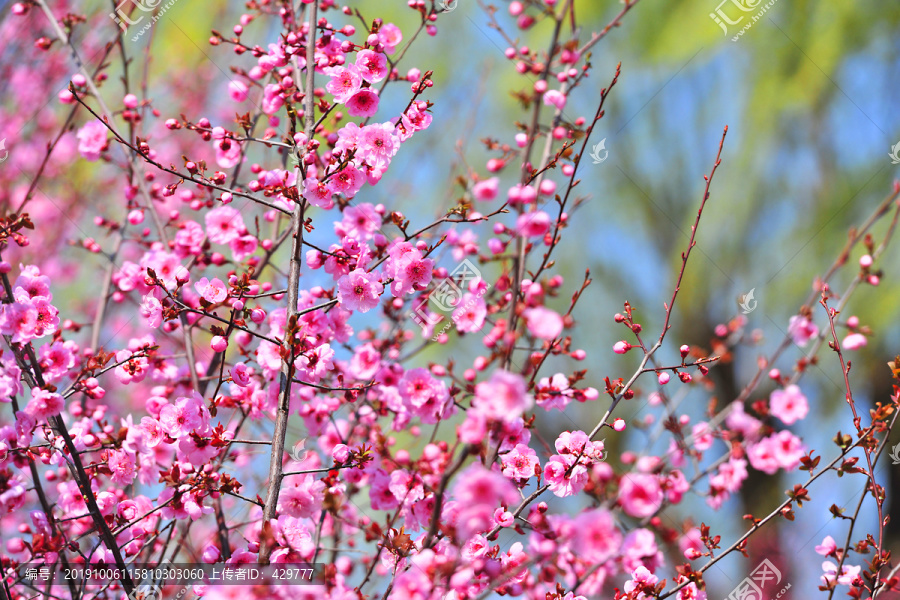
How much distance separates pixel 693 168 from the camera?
550cm

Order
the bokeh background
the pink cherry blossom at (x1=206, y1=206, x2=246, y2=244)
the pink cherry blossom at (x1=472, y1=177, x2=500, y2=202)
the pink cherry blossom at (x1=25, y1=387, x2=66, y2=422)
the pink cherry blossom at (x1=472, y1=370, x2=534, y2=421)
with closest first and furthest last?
the pink cherry blossom at (x1=472, y1=370, x2=534, y2=421)
the pink cherry blossom at (x1=472, y1=177, x2=500, y2=202)
the pink cherry blossom at (x1=25, y1=387, x2=66, y2=422)
the pink cherry blossom at (x1=206, y1=206, x2=246, y2=244)
the bokeh background

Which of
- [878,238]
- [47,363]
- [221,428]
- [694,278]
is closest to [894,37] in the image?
[878,238]

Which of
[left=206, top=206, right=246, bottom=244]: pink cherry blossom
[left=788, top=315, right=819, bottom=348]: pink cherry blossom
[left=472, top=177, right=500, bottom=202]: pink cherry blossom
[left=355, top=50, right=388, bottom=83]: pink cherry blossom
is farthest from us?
[left=788, top=315, right=819, bottom=348]: pink cherry blossom

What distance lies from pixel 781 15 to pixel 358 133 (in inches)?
197

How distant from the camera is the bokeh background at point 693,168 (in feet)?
15.1

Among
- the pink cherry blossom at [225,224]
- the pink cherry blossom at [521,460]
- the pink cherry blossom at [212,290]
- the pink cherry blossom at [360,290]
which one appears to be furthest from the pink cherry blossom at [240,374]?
the pink cherry blossom at [521,460]

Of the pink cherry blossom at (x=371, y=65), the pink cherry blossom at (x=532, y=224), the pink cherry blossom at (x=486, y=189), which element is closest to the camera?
the pink cherry blossom at (x=532, y=224)

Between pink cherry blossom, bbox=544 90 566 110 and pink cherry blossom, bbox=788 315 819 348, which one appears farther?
pink cherry blossom, bbox=788 315 819 348

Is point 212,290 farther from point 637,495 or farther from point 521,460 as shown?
point 637,495

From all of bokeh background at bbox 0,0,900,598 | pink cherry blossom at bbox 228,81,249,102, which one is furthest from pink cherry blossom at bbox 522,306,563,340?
bokeh background at bbox 0,0,900,598

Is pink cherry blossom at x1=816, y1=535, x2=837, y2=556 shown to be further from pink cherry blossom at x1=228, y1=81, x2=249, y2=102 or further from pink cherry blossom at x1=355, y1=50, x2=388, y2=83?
pink cherry blossom at x1=228, y1=81, x2=249, y2=102

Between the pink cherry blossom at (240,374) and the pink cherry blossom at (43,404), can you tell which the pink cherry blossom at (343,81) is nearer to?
the pink cherry blossom at (240,374)

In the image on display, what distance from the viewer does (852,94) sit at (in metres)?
4.70

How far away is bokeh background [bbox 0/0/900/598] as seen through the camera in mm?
4605
